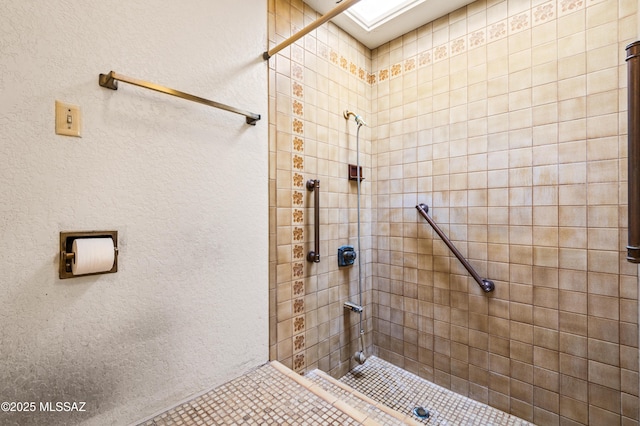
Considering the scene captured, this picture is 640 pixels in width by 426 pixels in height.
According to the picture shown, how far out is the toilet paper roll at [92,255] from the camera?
80cm

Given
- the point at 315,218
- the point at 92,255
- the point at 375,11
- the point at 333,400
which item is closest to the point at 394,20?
the point at 375,11

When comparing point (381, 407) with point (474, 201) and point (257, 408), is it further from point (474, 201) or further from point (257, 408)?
point (474, 201)

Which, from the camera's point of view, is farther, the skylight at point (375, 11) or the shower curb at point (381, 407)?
the skylight at point (375, 11)

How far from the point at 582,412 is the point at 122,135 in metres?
2.30

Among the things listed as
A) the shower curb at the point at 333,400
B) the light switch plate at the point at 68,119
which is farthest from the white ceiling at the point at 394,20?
the shower curb at the point at 333,400

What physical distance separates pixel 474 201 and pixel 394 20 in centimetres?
124

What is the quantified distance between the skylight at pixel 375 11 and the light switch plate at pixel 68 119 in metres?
1.51

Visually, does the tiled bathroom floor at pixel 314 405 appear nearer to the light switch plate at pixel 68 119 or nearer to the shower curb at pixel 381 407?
the shower curb at pixel 381 407

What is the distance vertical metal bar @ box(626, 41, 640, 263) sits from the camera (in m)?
0.95

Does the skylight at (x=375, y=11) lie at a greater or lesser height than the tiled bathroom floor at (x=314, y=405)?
greater

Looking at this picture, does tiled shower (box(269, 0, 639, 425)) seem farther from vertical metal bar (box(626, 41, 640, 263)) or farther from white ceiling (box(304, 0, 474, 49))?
vertical metal bar (box(626, 41, 640, 263))

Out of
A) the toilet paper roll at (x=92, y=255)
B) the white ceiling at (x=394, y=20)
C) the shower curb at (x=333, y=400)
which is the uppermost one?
the white ceiling at (x=394, y=20)

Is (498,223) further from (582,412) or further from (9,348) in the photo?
(9,348)

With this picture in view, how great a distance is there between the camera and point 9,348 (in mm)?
756
